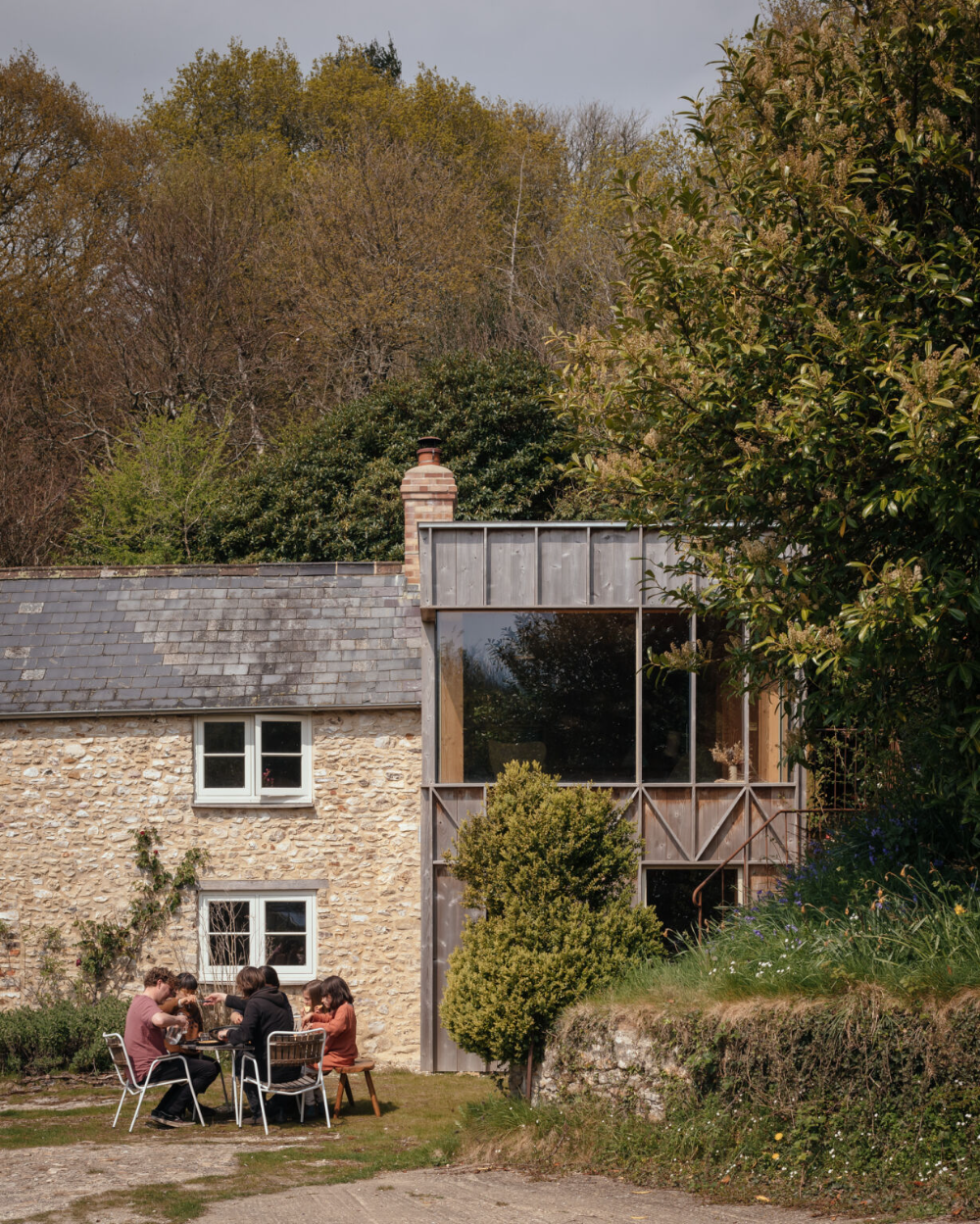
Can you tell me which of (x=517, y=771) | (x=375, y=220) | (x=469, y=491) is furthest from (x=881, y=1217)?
(x=375, y=220)

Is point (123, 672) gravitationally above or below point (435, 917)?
above

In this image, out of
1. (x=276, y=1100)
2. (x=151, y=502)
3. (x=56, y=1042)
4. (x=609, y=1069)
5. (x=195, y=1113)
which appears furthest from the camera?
(x=151, y=502)

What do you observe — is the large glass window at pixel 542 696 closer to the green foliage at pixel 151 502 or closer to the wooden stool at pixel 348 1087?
the wooden stool at pixel 348 1087

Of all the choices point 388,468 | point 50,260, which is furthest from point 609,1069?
point 50,260

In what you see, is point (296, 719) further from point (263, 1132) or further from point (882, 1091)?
point (882, 1091)

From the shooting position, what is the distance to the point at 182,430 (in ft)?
81.7

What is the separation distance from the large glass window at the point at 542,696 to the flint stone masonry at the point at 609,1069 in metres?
5.39

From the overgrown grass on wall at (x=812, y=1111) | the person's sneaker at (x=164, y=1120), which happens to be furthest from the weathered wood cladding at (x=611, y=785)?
the overgrown grass on wall at (x=812, y=1111)

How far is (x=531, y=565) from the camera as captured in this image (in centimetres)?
1393

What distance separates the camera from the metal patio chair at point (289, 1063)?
9641 millimetres

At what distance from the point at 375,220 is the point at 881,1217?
2565 cm

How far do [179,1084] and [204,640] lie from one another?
248 inches

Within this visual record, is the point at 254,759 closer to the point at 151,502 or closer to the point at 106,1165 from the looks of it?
the point at 106,1165

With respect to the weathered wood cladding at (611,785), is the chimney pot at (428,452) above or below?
above
